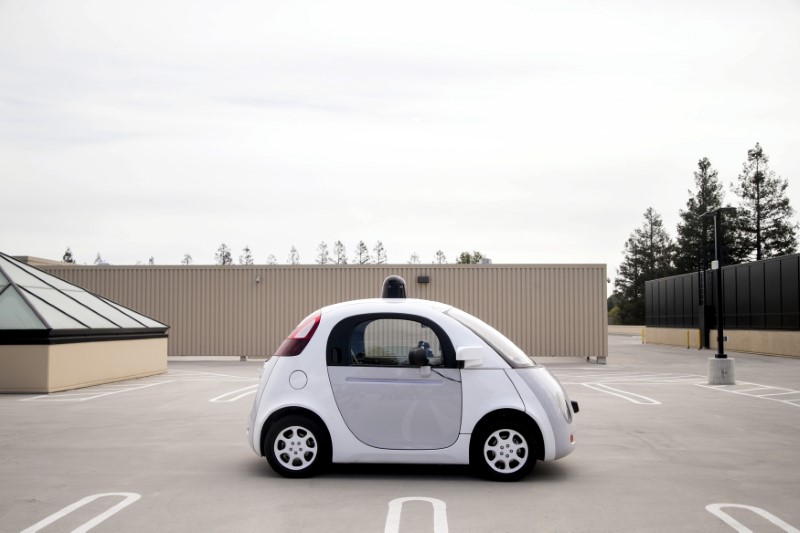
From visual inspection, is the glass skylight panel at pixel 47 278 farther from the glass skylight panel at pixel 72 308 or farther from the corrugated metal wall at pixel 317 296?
the corrugated metal wall at pixel 317 296

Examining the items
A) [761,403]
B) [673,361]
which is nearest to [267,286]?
[673,361]

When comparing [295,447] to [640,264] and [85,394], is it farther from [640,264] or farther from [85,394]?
[640,264]

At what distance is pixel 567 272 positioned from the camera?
3094 centimetres

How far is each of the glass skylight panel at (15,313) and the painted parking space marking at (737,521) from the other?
48.4 feet

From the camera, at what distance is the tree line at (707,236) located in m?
64.4

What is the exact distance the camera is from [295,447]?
24.4 feet

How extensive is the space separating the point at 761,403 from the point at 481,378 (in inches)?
386

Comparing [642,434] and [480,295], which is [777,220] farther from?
[642,434]

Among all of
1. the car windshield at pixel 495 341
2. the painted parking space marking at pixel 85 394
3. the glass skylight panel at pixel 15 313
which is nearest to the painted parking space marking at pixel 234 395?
the painted parking space marking at pixel 85 394

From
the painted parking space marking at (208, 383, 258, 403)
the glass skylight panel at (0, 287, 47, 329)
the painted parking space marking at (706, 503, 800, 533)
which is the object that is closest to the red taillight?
the painted parking space marking at (706, 503, 800, 533)

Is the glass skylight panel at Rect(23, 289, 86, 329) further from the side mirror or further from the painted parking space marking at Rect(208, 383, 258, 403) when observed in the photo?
the side mirror

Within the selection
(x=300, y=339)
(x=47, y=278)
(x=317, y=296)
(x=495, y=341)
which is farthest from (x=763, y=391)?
(x=47, y=278)

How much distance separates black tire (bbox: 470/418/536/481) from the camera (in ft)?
23.8

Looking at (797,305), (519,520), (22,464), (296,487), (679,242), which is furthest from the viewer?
(679,242)
